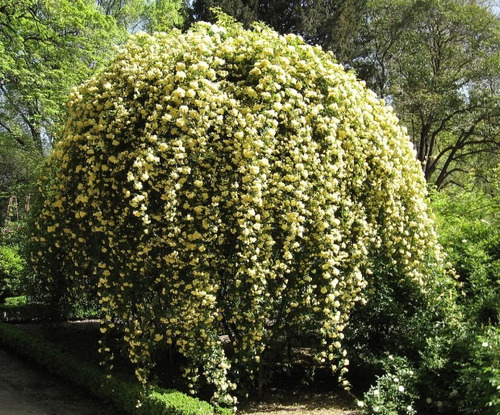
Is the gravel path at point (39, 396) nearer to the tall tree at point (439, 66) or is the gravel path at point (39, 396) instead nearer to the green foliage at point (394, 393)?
the green foliage at point (394, 393)

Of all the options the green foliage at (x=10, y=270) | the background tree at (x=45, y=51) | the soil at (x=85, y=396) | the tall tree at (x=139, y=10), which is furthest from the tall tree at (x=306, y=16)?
the soil at (x=85, y=396)

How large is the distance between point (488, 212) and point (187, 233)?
533 cm

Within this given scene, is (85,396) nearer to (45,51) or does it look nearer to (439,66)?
(45,51)

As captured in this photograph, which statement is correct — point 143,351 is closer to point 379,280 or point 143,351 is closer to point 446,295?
point 379,280

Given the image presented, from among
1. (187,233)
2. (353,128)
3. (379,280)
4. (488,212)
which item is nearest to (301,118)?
(353,128)

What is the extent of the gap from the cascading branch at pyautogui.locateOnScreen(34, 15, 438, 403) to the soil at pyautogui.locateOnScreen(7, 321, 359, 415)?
70 centimetres

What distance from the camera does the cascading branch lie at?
4129 mm

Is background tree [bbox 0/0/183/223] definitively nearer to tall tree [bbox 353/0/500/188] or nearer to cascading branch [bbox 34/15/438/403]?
cascading branch [bbox 34/15/438/403]

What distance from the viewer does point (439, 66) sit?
61.2 feet

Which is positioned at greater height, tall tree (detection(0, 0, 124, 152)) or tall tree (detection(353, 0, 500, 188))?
tall tree (detection(353, 0, 500, 188))

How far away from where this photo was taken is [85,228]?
483 centimetres

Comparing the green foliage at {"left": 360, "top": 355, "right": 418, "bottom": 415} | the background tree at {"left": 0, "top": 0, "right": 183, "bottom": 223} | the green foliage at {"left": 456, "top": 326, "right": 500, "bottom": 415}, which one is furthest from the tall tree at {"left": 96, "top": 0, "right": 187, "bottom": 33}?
the green foliage at {"left": 456, "top": 326, "right": 500, "bottom": 415}

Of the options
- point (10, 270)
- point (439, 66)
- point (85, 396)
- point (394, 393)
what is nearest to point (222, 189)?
point (394, 393)

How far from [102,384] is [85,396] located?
0.51 metres
